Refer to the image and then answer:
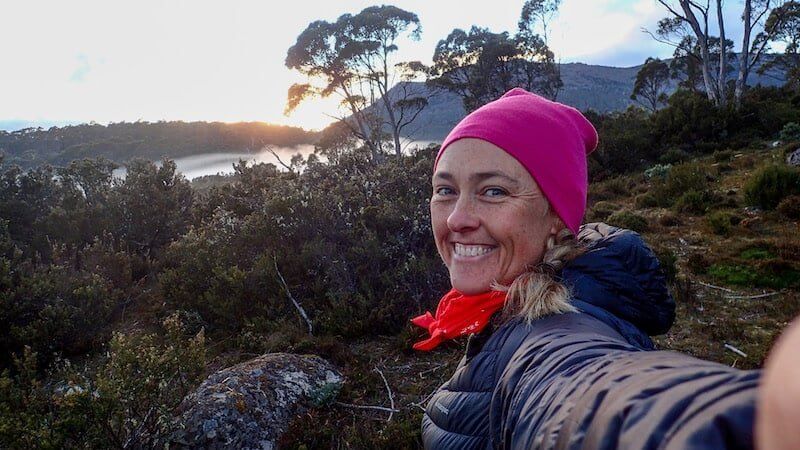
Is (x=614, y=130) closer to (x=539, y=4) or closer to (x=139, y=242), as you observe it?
(x=139, y=242)

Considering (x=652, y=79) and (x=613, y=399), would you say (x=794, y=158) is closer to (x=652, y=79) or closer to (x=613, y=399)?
(x=613, y=399)

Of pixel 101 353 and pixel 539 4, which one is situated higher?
pixel 539 4

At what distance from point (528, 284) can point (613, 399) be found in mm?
723

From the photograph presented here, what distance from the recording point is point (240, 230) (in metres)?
6.48

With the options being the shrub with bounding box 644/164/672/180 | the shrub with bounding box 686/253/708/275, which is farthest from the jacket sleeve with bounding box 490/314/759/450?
the shrub with bounding box 644/164/672/180

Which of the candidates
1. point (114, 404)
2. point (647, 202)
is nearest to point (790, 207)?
point (647, 202)

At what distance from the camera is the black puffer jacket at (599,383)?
0.50m

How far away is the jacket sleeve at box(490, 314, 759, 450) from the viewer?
46 centimetres

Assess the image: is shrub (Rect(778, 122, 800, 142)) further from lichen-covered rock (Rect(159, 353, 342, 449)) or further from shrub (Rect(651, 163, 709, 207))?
lichen-covered rock (Rect(159, 353, 342, 449))

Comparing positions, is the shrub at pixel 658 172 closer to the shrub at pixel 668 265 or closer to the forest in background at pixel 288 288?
the forest in background at pixel 288 288

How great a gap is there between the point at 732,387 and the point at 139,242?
9516 millimetres

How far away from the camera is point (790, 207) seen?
6.62 meters

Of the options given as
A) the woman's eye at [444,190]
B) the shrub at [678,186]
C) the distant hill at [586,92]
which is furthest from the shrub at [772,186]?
the distant hill at [586,92]

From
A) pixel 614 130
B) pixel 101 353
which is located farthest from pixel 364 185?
pixel 614 130
